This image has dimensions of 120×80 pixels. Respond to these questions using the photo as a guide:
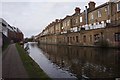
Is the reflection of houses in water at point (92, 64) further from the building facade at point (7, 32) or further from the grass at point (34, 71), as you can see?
the building facade at point (7, 32)

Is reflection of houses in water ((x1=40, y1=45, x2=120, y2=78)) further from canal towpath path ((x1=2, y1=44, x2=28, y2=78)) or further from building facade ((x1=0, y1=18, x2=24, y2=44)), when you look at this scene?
building facade ((x1=0, y1=18, x2=24, y2=44))

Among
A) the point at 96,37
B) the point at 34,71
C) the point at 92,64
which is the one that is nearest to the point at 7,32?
the point at 96,37

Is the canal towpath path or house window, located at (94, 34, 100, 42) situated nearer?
the canal towpath path

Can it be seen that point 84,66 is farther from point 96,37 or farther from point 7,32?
point 7,32

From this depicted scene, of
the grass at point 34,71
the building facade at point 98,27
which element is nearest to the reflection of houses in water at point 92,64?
the grass at point 34,71

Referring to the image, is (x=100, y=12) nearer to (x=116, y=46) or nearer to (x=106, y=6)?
(x=106, y=6)

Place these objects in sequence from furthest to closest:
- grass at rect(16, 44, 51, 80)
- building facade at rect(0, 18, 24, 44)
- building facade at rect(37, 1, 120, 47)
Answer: building facade at rect(0, 18, 24, 44) < building facade at rect(37, 1, 120, 47) < grass at rect(16, 44, 51, 80)

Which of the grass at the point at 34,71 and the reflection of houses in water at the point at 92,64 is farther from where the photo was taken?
the reflection of houses in water at the point at 92,64

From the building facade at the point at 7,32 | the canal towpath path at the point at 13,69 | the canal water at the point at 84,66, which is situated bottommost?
the canal water at the point at 84,66

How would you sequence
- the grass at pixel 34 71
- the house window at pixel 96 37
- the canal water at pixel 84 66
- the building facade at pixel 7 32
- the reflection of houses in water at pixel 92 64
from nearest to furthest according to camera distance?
the grass at pixel 34 71 → the canal water at pixel 84 66 → the reflection of houses in water at pixel 92 64 → the house window at pixel 96 37 → the building facade at pixel 7 32

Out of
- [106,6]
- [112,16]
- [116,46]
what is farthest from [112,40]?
[106,6]

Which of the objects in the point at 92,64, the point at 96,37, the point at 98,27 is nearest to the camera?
the point at 92,64

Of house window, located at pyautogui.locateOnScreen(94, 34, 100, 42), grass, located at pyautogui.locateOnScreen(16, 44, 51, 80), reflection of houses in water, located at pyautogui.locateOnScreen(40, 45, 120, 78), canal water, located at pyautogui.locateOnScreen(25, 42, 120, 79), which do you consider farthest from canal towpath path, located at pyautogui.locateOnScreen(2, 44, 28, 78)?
house window, located at pyautogui.locateOnScreen(94, 34, 100, 42)

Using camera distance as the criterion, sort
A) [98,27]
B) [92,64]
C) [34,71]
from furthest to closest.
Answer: [98,27] < [92,64] < [34,71]
